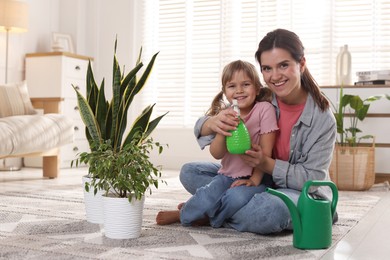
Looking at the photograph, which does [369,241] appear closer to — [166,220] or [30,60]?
[166,220]

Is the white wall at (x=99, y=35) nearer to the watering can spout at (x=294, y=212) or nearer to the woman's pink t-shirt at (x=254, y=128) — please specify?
the woman's pink t-shirt at (x=254, y=128)

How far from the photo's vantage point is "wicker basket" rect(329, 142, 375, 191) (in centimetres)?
349

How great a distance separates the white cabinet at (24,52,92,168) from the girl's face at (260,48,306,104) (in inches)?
125

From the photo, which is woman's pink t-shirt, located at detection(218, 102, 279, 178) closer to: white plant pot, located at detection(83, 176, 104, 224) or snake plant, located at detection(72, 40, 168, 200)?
snake plant, located at detection(72, 40, 168, 200)

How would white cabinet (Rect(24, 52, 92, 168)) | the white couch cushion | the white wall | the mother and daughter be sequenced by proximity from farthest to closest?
the white wall, white cabinet (Rect(24, 52, 92, 168)), the white couch cushion, the mother and daughter

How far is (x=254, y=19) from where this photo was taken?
15.7ft

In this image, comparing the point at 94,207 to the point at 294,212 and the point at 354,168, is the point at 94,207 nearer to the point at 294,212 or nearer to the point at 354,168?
the point at 294,212

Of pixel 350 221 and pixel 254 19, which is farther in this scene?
pixel 254 19

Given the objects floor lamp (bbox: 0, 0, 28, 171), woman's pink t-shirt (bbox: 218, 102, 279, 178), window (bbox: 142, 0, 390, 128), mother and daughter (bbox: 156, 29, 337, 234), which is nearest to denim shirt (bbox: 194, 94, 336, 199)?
mother and daughter (bbox: 156, 29, 337, 234)

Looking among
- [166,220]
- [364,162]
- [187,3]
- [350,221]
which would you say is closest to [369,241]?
[350,221]

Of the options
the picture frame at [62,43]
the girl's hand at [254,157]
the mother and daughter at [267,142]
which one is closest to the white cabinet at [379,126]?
the mother and daughter at [267,142]

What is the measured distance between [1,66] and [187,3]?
184cm

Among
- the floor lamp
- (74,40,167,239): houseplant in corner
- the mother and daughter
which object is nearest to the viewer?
(74,40,167,239): houseplant in corner

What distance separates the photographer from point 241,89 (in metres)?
1.99
